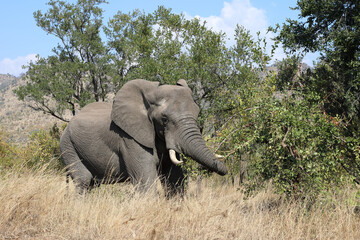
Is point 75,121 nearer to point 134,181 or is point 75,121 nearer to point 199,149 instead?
point 134,181

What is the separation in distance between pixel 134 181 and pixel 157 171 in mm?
562

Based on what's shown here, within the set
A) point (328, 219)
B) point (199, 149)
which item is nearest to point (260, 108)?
point (199, 149)

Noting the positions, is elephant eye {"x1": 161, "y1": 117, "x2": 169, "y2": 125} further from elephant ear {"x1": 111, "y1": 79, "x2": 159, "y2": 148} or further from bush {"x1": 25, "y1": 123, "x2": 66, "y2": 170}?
bush {"x1": 25, "y1": 123, "x2": 66, "y2": 170}

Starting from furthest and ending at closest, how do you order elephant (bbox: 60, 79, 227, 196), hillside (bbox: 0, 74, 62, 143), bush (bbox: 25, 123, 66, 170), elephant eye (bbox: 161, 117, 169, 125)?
1. hillside (bbox: 0, 74, 62, 143)
2. bush (bbox: 25, 123, 66, 170)
3. elephant eye (bbox: 161, 117, 169, 125)
4. elephant (bbox: 60, 79, 227, 196)

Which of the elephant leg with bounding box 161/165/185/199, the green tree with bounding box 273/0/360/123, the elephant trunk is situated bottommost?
the elephant leg with bounding box 161/165/185/199

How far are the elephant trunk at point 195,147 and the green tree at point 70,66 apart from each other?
16880mm

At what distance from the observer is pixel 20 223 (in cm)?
564

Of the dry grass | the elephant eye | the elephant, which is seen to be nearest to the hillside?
the elephant

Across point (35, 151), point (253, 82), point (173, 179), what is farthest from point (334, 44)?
point (35, 151)

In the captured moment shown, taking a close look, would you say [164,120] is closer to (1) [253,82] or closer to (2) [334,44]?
(1) [253,82]

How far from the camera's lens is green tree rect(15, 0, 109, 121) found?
2397 centimetres

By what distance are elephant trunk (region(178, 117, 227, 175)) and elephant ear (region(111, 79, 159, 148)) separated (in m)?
0.95

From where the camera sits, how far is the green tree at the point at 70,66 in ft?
78.6

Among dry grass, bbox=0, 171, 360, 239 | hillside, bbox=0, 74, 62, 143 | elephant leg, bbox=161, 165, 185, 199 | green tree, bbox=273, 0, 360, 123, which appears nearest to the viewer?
dry grass, bbox=0, 171, 360, 239
